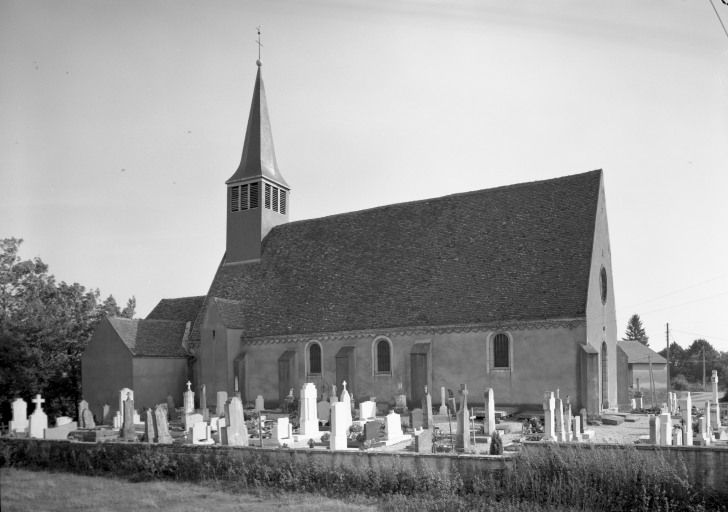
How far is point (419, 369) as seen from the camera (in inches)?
1172

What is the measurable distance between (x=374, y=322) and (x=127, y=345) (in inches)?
498

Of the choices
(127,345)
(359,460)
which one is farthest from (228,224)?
(359,460)

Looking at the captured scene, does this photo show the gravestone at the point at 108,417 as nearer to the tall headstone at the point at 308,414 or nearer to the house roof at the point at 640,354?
the tall headstone at the point at 308,414

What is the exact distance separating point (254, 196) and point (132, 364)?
12419 millimetres

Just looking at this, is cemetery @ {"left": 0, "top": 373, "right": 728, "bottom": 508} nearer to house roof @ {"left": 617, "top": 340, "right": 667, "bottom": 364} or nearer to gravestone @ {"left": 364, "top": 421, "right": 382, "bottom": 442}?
gravestone @ {"left": 364, "top": 421, "right": 382, "bottom": 442}

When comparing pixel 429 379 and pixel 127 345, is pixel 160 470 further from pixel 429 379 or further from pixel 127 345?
pixel 127 345

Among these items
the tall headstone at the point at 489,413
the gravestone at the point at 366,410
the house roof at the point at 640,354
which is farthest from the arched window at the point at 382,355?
the house roof at the point at 640,354

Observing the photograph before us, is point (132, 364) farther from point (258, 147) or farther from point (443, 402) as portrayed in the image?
point (443, 402)

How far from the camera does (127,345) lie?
3416cm

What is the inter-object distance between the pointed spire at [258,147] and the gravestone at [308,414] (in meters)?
20.0

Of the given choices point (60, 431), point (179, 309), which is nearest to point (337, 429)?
point (60, 431)

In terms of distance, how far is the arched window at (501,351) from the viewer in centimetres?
2872

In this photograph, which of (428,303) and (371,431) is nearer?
(371,431)

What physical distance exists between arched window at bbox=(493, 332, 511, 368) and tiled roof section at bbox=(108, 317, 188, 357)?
1737 cm
